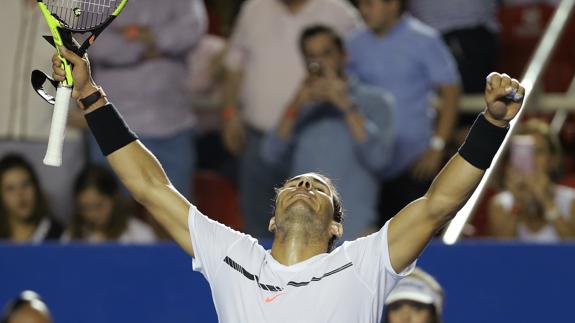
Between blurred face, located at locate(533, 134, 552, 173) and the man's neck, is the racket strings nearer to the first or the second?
the man's neck

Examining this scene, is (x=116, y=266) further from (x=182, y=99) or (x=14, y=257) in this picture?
(x=182, y=99)

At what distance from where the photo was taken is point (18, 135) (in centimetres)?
845

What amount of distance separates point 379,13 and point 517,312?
2.12m

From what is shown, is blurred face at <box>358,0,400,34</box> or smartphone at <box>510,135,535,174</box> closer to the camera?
smartphone at <box>510,135,535,174</box>

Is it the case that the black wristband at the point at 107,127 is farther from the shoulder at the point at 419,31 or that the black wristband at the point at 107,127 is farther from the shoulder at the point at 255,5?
the shoulder at the point at 255,5

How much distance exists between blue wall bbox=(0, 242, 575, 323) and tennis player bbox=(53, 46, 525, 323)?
1.74m

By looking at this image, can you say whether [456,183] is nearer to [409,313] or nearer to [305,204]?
[305,204]

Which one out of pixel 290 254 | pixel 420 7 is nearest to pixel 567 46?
pixel 420 7

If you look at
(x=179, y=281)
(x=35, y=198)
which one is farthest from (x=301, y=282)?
(x=35, y=198)

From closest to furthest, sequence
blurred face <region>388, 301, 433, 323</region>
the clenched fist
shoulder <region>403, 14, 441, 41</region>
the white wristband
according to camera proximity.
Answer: the clenched fist → blurred face <region>388, 301, 433, 323</region> → the white wristband → shoulder <region>403, 14, 441, 41</region>

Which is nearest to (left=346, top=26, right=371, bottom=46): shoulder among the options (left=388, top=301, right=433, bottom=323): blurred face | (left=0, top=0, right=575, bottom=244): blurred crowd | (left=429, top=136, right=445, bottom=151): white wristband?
(left=0, top=0, right=575, bottom=244): blurred crowd

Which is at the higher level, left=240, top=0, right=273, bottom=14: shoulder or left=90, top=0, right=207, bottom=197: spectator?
left=240, top=0, right=273, bottom=14: shoulder

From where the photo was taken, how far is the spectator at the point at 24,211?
25.8ft

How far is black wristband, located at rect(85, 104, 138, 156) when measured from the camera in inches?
206
